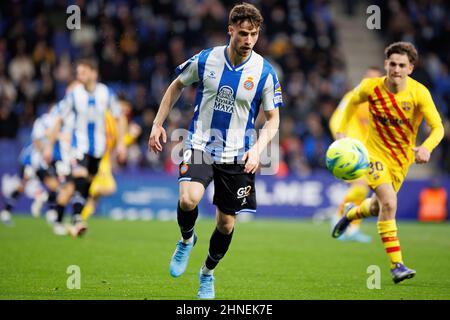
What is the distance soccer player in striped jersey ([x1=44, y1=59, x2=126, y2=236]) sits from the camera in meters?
12.2

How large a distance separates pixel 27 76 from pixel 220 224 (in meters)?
13.6

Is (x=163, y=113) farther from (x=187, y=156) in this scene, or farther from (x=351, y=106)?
(x=351, y=106)

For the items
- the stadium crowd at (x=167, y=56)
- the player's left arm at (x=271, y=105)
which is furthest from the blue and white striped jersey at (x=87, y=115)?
the stadium crowd at (x=167, y=56)

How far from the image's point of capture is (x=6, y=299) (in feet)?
21.4

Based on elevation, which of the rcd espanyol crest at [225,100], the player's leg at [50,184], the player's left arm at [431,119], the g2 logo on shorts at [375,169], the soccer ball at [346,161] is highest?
the rcd espanyol crest at [225,100]

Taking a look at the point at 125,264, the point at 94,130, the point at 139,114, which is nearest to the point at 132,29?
the point at 139,114

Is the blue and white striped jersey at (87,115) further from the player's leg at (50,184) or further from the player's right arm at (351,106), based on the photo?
the player's right arm at (351,106)

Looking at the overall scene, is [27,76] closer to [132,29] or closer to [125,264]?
[132,29]

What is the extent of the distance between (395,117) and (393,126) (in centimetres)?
11

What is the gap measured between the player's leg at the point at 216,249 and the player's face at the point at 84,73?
562cm

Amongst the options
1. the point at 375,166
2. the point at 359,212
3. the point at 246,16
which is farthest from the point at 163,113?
the point at 359,212

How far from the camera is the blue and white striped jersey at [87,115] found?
12305 mm

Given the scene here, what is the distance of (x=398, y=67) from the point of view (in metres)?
8.38

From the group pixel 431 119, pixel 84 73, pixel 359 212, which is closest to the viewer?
pixel 431 119
